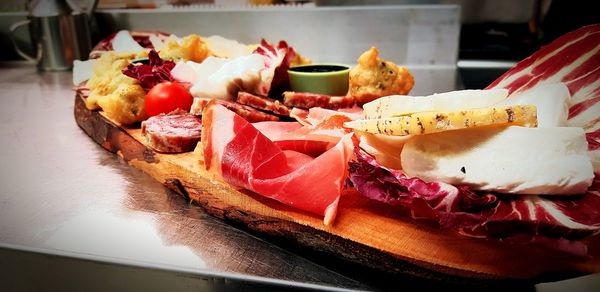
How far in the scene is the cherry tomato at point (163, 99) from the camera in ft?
6.11

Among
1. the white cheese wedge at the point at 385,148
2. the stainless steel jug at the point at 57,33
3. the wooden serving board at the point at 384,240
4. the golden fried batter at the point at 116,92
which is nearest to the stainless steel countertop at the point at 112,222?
the wooden serving board at the point at 384,240

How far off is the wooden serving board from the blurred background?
7.56 ft

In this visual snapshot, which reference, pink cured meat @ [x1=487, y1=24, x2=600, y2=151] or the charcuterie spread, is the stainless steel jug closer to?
the charcuterie spread

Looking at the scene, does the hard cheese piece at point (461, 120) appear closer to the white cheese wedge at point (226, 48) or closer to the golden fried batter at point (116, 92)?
the golden fried batter at point (116, 92)

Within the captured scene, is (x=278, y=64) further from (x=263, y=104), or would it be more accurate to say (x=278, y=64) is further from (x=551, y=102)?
(x=551, y=102)

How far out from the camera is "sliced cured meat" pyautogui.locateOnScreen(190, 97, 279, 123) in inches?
67.9

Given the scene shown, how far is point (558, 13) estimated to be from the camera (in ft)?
11.1

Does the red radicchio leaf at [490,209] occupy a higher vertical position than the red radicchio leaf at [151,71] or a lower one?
lower

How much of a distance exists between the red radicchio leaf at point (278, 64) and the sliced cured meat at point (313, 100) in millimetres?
157

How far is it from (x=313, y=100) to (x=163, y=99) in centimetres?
62

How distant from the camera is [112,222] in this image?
1252mm

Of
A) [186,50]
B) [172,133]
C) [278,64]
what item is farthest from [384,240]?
[186,50]

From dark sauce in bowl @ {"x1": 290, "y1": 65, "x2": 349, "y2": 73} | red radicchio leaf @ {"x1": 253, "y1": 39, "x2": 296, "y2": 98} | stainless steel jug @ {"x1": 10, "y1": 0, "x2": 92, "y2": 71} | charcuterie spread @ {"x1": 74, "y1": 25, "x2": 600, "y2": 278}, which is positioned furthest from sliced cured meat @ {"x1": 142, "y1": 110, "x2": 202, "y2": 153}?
stainless steel jug @ {"x1": 10, "y1": 0, "x2": 92, "y2": 71}

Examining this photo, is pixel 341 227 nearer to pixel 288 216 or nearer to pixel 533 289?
pixel 288 216
